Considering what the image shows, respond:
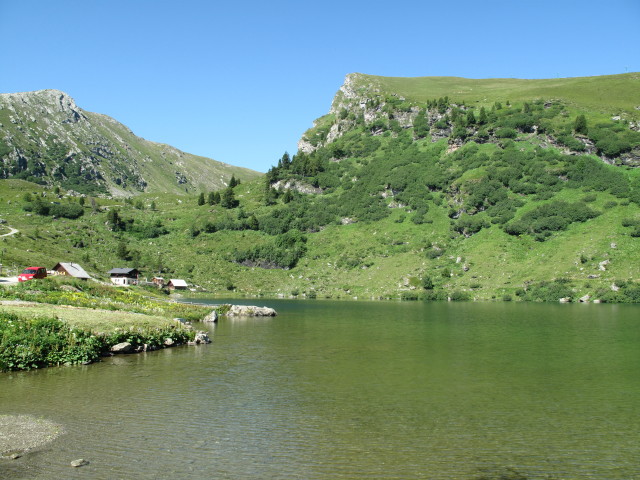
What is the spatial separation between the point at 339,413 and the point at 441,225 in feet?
457

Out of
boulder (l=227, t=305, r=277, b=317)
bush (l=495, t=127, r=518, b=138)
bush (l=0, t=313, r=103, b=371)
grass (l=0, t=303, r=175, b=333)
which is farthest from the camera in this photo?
bush (l=495, t=127, r=518, b=138)

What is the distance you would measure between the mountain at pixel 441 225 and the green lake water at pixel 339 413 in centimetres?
8239

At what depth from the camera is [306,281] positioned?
14662cm

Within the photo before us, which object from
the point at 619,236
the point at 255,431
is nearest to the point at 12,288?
the point at 255,431

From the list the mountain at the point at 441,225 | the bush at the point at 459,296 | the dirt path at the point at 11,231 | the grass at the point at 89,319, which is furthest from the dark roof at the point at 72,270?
the bush at the point at 459,296

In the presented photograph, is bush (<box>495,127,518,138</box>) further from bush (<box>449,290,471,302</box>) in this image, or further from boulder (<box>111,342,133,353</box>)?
boulder (<box>111,342,133,353</box>)

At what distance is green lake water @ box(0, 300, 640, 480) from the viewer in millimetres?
14992

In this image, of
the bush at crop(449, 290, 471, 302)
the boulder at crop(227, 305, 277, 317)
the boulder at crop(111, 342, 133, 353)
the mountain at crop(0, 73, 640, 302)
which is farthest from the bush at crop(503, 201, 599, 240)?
the boulder at crop(111, 342, 133, 353)

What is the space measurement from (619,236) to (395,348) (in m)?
105

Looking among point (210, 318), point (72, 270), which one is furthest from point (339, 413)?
point (72, 270)

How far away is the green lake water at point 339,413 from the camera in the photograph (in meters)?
15.0

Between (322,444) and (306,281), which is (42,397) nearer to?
(322,444)

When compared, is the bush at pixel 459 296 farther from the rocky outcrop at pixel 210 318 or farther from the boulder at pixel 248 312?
the rocky outcrop at pixel 210 318

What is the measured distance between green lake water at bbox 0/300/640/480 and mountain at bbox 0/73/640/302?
82387 mm
